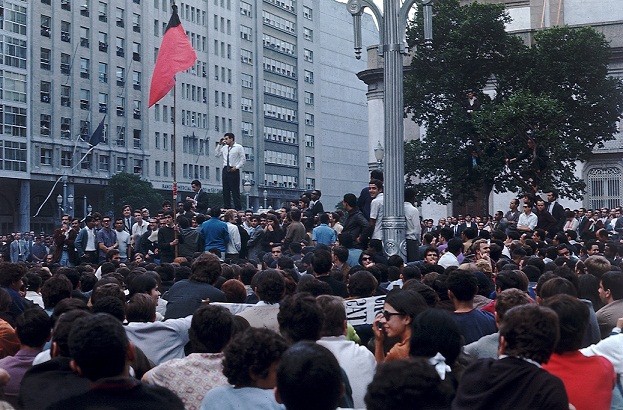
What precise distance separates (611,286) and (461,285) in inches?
58.7

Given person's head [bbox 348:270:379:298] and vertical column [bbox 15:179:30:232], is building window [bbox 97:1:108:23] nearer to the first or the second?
vertical column [bbox 15:179:30:232]

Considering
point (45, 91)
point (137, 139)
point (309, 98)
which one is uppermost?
point (309, 98)

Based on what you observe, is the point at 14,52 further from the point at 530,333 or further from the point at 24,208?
the point at 530,333

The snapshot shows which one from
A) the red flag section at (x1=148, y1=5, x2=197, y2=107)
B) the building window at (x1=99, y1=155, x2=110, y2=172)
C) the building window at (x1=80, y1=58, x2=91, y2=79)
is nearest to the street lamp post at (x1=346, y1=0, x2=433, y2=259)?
the red flag section at (x1=148, y1=5, x2=197, y2=107)

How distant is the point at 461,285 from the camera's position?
8.65 metres

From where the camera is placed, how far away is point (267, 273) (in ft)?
31.1

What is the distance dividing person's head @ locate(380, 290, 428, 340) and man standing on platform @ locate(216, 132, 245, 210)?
18916mm

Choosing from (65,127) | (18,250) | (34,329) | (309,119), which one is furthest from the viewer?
(309,119)

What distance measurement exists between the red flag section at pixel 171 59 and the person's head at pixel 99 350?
19.9 meters

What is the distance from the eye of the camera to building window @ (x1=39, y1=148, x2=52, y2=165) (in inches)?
3046

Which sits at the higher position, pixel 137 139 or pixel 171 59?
pixel 137 139

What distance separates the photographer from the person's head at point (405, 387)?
14.5 ft

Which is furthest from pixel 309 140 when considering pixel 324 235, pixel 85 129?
pixel 324 235

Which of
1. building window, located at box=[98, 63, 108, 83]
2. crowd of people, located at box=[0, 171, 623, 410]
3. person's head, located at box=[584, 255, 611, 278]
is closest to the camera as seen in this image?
crowd of people, located at box=[0, 171, 623, 410]
